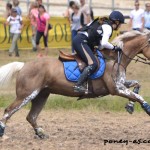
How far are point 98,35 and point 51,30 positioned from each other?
13653 millimetres

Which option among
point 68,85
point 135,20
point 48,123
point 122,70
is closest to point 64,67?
point 68,85

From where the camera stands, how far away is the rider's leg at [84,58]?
36.1 ft

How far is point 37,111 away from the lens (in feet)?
37.3

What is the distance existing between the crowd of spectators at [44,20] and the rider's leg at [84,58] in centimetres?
919

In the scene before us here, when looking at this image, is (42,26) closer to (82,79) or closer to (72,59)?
(72,59)

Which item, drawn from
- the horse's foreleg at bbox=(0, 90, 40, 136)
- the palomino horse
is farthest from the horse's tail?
the horse's foreleg at bbox=(0, 90, 40, 136)

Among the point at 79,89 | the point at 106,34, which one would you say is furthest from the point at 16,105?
the point at 106,34

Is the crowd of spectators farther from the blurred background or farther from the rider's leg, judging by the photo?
the rider's leg

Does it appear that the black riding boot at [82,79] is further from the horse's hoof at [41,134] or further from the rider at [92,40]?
the horse's hoof at [41,134]

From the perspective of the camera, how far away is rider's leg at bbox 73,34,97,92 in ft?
36.1

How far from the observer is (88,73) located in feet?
36.1

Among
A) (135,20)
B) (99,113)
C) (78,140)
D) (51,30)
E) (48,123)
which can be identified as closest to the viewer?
(78,140)

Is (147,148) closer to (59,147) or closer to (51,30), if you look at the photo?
(59,147)

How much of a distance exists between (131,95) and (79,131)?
1.30 metres
